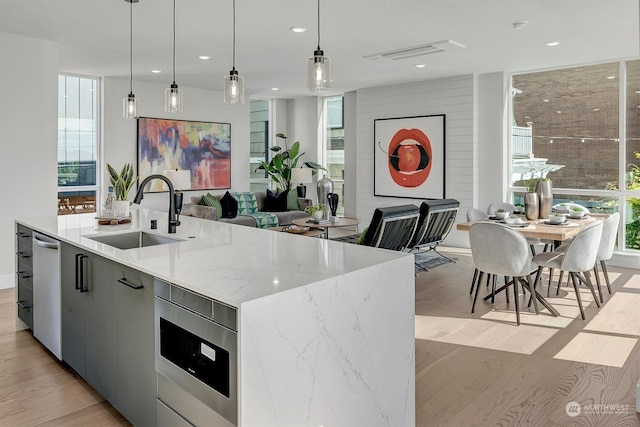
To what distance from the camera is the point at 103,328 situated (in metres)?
2.44

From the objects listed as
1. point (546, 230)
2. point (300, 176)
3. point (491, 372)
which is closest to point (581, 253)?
point (546, 230)

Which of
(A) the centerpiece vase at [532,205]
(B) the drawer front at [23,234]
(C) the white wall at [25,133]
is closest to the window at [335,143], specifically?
(A) the centerpiece vase at [532,205]

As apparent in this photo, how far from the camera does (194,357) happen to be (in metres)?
1.81

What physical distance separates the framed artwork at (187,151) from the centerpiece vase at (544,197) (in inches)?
217

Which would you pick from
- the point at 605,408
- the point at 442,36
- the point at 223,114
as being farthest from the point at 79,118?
the point at 605,408

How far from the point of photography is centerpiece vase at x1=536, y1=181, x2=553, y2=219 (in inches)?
189

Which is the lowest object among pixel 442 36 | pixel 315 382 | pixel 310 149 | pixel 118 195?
pixel 315 382

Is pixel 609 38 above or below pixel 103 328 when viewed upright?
above

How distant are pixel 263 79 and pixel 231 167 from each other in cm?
199

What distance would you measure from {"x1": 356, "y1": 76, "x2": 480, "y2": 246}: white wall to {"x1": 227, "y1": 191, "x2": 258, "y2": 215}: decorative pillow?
2.00 meters

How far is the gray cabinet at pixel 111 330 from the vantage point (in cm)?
209

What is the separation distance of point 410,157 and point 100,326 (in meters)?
6.35

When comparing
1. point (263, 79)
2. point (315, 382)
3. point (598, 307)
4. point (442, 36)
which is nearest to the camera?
point (315, 382)

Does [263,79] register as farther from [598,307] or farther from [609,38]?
[598,307]
